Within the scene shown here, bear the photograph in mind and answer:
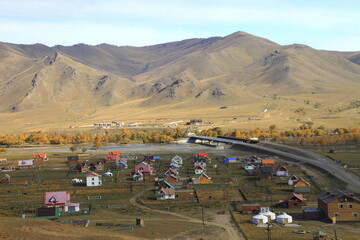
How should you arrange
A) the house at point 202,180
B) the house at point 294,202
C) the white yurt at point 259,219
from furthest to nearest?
the house at point 202,180 < the house at point 294,202 < the white yurt at point 259,219

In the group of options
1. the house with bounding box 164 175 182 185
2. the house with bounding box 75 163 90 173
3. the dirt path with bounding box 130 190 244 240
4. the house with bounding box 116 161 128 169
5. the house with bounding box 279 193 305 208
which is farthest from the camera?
the house with bounding box 116 161 128 169

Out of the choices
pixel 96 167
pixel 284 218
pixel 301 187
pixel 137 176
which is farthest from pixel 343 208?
pixel 96 167

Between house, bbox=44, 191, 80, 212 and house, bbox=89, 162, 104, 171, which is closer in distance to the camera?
house, bbox=44, 191, 80, 212

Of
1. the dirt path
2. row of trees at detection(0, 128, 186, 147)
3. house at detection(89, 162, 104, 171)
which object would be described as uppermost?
the dirt path

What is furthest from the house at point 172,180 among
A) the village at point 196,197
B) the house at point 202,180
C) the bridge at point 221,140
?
the bridge at point 221,140

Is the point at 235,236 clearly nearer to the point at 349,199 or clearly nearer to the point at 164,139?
the point at 349,199

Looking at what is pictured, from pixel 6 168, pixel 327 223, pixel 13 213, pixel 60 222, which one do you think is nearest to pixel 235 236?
pixel 327 223

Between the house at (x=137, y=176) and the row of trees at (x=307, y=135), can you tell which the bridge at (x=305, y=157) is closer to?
the row of trees at (x=307, y=135)

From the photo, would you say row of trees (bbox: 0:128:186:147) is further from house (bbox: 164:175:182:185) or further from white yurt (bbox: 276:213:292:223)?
white yurt (bbox: 276:213:292:223)

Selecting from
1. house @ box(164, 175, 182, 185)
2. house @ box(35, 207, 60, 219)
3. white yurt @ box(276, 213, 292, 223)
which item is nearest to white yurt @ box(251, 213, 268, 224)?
white yurt @ box(276, 213, 292, 223)
